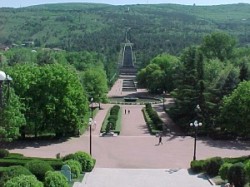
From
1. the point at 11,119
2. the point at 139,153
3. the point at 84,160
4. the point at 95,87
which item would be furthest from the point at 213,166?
the point at 95,87

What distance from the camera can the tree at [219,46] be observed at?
7381 centimetres

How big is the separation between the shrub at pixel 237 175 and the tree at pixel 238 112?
15088 mm

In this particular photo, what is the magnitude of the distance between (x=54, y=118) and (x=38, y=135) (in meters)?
3.29

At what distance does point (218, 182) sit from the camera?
27.0 metres

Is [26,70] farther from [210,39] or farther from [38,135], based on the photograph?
[210,39]

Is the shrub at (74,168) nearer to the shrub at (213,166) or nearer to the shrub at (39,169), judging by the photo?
the shrub at (39,169)

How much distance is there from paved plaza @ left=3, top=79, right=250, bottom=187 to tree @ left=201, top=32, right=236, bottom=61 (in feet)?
100

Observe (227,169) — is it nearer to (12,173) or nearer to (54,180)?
(54,180)

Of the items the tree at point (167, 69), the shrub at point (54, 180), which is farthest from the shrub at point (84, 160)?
the tree at point (167, 69)

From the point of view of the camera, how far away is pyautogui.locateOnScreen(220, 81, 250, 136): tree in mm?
39062

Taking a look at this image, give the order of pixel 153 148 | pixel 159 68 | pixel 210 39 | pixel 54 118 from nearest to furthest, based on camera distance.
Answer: pixel 153 148 → pixel 54 118 → pixel 210 39 → pixel 159 68

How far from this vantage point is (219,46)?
7444 cm

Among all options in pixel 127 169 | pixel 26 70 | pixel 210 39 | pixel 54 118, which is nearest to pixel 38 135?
pixel 54 118

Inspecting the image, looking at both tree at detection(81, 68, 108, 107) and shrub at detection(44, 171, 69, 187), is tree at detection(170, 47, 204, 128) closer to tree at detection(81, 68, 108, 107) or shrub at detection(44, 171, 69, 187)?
tree at detection(81, 68, 108, 107)
